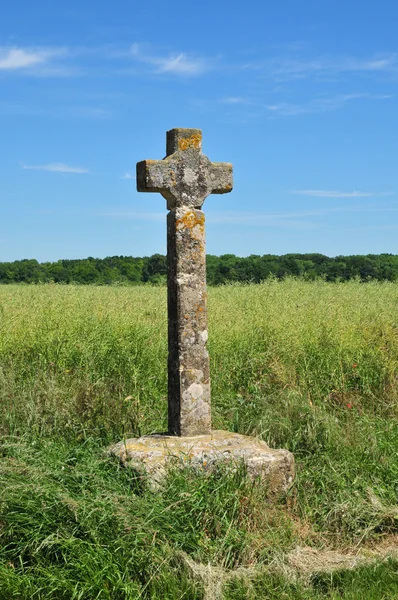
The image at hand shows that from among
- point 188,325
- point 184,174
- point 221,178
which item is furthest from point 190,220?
point 188,325

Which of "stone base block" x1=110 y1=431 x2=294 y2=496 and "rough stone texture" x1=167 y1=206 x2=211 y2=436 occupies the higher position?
"rough stone texture" x1=167 y1=206 x2=211 y2=436

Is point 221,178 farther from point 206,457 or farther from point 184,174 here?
point 206,457

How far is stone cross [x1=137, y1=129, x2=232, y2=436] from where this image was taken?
5.95 m

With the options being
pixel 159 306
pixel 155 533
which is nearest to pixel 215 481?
pixel 155 533

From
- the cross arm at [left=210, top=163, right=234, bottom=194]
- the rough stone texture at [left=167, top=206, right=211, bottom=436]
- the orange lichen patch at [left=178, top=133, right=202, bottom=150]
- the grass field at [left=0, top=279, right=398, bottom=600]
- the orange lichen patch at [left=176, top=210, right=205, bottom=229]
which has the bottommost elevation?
the grass field at [left=0, top=279, right=398, bottom=600]

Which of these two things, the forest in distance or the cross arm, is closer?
the cross arm

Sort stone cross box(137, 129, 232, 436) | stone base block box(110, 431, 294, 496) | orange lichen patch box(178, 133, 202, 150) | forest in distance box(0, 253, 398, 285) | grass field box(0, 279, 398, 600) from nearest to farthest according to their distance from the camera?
grass field box(0, 279, 398, 600)
stone base block box(110, 431, 294, 496)
stone cross box(137, 129, 232, 436)
orange lichen patch box(178, 133, 202, 150)
forest in distance box(0, 253, 398, 285)

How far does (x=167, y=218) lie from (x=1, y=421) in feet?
8.34

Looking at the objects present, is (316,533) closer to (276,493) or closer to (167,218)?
(276,493)

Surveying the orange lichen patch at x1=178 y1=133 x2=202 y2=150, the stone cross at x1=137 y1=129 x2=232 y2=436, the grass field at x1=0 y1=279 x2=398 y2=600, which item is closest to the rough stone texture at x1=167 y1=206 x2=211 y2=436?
the stone cross at x1=137 y1=129 x2=232 y2=436

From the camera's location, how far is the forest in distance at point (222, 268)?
99.3ft

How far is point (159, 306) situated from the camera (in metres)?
12.7

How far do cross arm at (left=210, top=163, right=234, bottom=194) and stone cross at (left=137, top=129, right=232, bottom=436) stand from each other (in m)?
0.06

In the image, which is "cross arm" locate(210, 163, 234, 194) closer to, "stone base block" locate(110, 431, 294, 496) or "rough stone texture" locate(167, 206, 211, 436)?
"rough stone texture" locate(167, 206, 211, 436)
